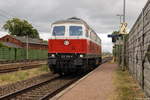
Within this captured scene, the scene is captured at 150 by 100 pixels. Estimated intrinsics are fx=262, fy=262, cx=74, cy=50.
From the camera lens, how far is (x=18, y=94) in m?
10.1

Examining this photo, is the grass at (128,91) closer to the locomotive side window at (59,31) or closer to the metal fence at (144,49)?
the metal fence at (144,49)

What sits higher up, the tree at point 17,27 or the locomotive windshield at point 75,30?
the tree at point 17,27

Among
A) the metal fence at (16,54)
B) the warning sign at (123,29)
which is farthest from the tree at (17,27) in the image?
the warning sign at (123,29)

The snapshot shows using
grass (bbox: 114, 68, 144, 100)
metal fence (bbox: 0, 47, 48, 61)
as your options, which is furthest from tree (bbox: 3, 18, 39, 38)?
grass (bbox: 114, 68, 144, 100)

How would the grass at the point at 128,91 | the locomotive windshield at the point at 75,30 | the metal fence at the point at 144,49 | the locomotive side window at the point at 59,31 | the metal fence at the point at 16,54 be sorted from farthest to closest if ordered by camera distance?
the metal fence at the point at 16,54, the locomotive side window at the point at 59,31, the locomotive windshield at the point at 75,30, the grass at the point at 128,91, the metal fence at the point at 144,49

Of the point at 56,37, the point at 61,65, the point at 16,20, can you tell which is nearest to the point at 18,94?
the point at 61,65

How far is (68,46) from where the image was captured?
16.4 metres

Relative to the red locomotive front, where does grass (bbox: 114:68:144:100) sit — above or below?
below

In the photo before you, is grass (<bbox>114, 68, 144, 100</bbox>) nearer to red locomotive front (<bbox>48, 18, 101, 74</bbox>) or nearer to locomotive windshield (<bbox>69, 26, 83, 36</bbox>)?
red locomotive front (<bbox>48, 18, 101, 74</bbox>)

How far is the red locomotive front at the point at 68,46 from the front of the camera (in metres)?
16.0

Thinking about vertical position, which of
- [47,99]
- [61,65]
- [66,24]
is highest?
[66,24]

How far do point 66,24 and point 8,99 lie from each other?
8.76 metres

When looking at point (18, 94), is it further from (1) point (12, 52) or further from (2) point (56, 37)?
(1) point (12, 52)

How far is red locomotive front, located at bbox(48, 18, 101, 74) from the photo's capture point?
A: 1599 centimetres
